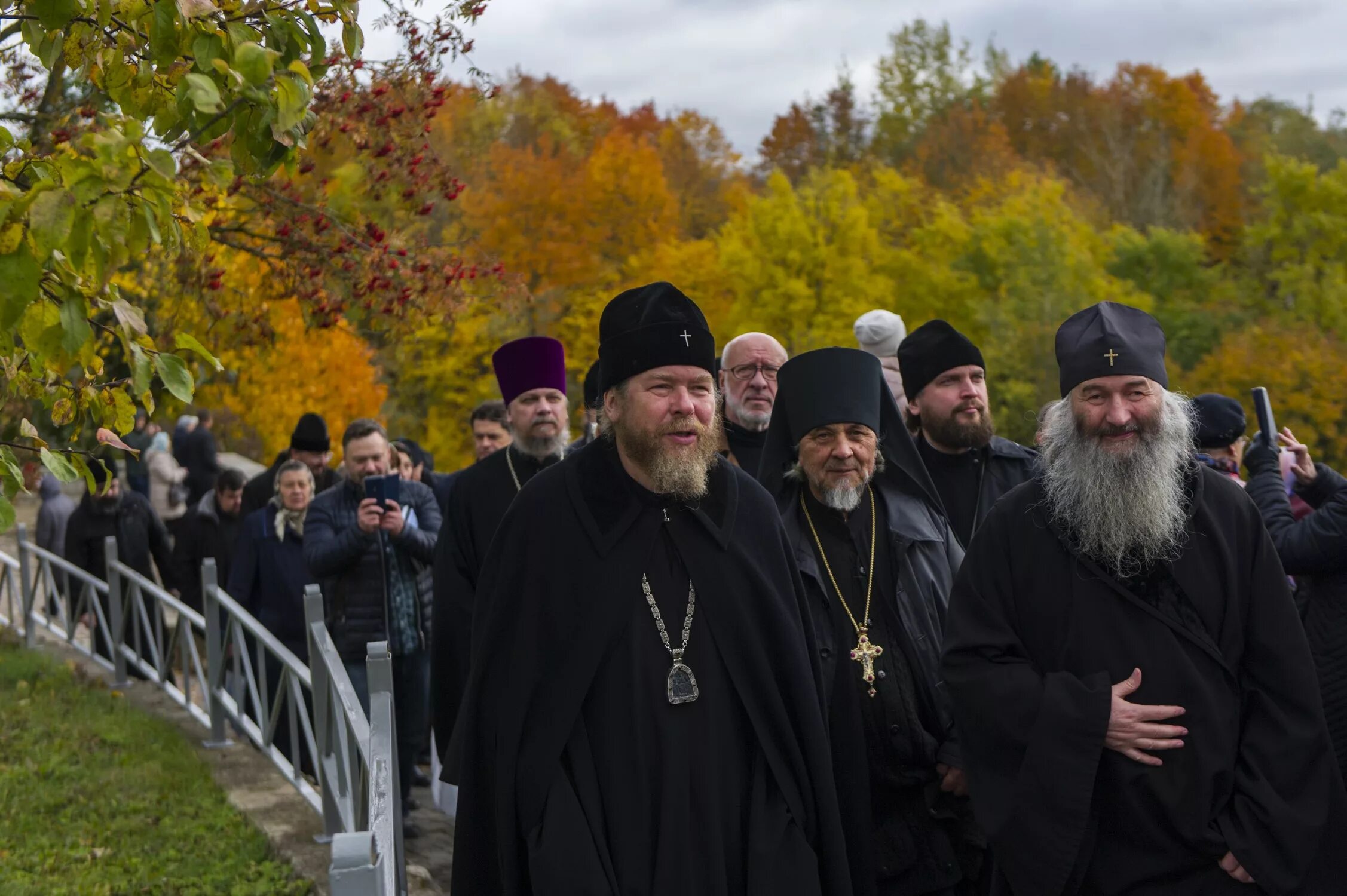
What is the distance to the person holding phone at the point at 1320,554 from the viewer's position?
500 cm

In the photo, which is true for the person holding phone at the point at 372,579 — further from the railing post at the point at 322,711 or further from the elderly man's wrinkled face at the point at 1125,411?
the elderly man's wrinkled face at the point at 1125,411

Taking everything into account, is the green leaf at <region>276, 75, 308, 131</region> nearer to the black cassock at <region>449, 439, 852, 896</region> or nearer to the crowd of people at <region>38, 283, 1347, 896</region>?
the crowd of people at <region>38, 283, 1347, 896</region>

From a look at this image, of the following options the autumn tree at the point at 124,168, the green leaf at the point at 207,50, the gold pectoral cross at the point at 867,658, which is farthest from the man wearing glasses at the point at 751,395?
the green leaf at the point at 207,50

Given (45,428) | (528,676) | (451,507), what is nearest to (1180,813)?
(528,676)

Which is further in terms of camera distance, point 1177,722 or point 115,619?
point 115,619

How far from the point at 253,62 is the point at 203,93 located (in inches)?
7.4

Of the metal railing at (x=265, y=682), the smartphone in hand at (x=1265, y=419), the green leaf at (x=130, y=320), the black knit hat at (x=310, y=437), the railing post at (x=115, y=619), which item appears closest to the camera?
the green leaf at (x=130, y=320)

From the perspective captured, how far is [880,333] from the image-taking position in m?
8.05

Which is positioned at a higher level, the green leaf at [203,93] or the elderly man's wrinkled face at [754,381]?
the green leaf at [203,93]

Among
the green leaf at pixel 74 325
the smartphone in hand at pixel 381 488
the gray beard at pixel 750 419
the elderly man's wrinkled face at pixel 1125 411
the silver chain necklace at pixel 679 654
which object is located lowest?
the silver chain necklace at pixel 679 654

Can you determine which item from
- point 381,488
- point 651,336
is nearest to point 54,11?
point 651,336

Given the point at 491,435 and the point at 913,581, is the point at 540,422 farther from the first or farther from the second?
the point at 913,581

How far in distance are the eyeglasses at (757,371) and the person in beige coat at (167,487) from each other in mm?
9011

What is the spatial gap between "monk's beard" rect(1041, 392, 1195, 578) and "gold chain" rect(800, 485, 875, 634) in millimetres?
626
